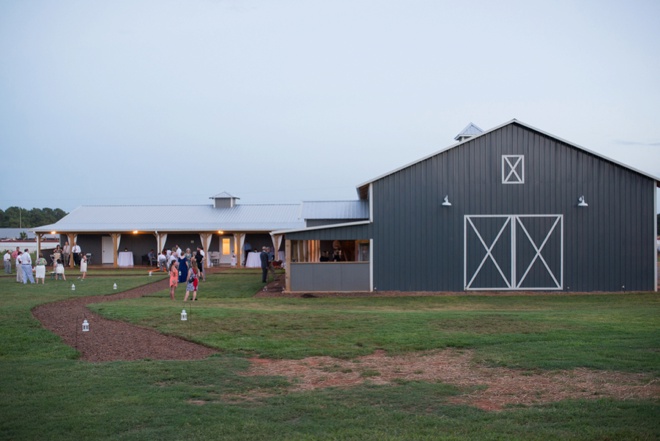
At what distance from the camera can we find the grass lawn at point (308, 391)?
7160mm

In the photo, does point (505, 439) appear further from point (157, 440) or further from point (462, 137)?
point (462, 137)

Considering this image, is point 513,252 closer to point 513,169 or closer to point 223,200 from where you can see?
point 513,169

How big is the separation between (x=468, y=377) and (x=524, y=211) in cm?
1730

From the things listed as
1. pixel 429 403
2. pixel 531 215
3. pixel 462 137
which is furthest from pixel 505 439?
pixel 462 137

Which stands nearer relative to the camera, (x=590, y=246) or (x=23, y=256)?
(x=590, y=246)

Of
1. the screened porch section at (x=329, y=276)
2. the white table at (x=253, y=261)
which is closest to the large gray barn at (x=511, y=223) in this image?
the screened porch section at (x=329, y=276)

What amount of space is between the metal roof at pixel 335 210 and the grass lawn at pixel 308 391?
16.0 m

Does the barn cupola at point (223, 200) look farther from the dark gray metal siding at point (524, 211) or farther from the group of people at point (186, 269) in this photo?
the dark gray metal siding at point (524, 211)

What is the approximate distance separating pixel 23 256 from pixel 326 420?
26.3 m

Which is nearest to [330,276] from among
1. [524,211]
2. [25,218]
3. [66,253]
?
[524,211]

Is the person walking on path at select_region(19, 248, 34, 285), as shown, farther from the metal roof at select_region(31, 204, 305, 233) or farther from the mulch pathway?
the mulch pathway

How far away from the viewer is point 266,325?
1542cm

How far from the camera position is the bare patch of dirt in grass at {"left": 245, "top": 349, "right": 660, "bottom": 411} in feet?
28.0

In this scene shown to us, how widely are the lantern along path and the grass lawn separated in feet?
1.25
